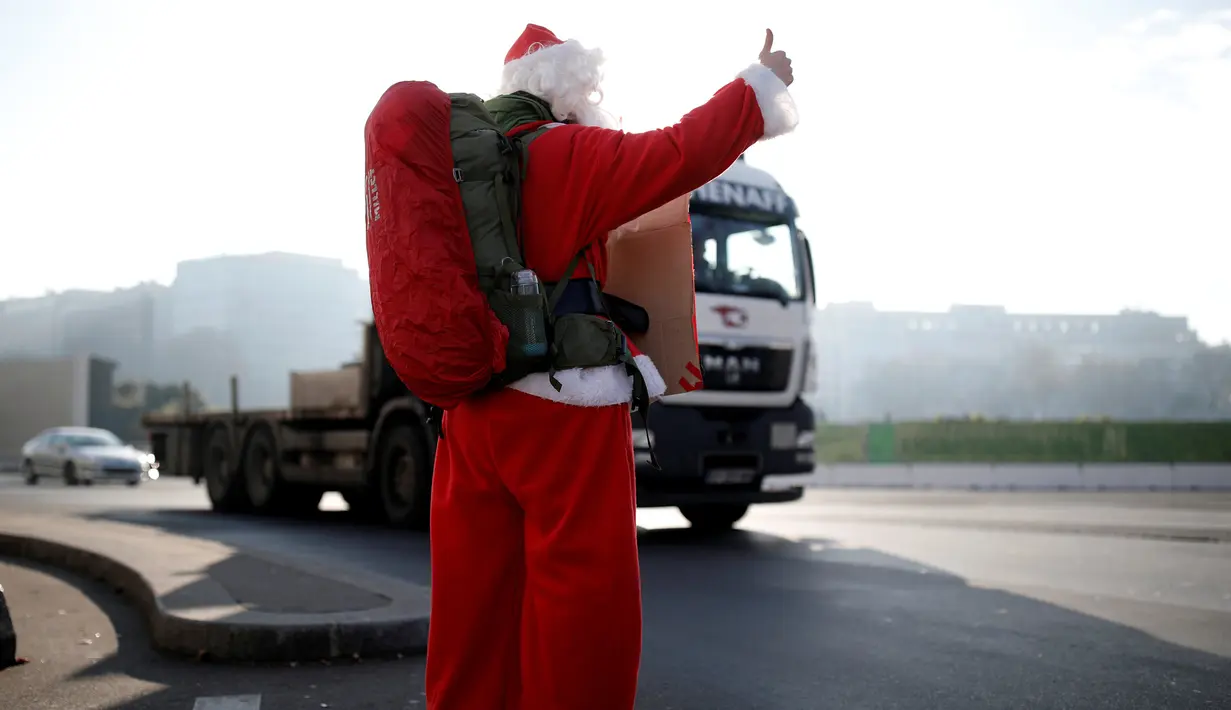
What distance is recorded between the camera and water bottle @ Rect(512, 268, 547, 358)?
2453 mm

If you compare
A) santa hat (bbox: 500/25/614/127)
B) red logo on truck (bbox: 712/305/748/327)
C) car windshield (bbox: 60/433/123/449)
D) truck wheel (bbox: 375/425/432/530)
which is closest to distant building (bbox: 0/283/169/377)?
car windshield (bbox: 60/433/123/449)

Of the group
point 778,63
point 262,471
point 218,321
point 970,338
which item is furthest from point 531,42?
point 218,321

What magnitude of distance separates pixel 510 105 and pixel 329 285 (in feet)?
556

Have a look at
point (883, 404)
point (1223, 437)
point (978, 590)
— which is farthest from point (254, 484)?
point (883, 404)

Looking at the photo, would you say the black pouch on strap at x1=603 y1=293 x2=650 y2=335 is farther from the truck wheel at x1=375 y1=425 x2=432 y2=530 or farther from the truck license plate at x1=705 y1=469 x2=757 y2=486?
the truck wheel at x1=375 y1=425 x2=432 y2=530

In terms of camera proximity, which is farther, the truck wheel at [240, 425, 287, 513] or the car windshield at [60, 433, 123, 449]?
the car windshield at [60, 433, 123, 449]

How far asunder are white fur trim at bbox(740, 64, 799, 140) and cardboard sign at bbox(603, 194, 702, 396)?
32cm

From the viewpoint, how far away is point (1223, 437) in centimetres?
3066

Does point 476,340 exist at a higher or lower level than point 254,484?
higher

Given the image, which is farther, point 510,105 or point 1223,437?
point 1223,437

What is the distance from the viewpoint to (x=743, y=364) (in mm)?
10672

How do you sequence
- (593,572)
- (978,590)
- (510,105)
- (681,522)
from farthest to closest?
(681,522) < (978,590) < (510,105) < (593,572)

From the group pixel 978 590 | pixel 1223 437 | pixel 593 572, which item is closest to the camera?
pixel 593 572

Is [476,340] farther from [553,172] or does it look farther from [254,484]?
[254,484]
